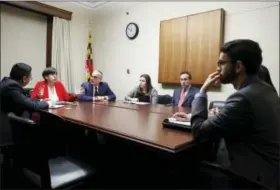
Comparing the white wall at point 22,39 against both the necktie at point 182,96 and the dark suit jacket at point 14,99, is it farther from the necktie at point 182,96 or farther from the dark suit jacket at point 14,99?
the necktie at point 182,96

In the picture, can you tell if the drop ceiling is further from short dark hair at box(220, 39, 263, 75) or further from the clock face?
short dark hair at box(220, 39, 263, 75)

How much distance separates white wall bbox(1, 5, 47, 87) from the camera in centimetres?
398

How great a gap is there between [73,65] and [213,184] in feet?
14.5

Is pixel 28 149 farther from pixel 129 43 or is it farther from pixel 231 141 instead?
pixel 129 43

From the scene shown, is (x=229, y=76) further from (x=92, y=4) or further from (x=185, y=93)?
(x=92, y=4)

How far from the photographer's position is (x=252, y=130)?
3.39 ft

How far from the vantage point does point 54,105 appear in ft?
7.91

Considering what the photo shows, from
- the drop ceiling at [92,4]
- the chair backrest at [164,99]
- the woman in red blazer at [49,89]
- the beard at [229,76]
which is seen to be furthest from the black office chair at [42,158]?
the drop ceiling at [92,4]

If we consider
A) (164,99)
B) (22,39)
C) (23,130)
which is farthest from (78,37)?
(23,130)

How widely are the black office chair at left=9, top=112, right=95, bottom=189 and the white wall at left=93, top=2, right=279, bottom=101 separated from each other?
264cm

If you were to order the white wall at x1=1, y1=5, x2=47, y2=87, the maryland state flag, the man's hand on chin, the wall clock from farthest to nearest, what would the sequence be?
1. the maryland state flag
2. the wall clock
3. the white wall at x1=1, y1=5, x2=47, y2=87
4. the man's hand on chin

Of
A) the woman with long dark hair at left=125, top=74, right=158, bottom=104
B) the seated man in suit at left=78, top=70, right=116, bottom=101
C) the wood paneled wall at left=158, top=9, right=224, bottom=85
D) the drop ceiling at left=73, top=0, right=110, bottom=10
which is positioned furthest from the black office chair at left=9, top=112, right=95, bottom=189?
the drop ceiling at left=73, top=0, right=110, bottom=10

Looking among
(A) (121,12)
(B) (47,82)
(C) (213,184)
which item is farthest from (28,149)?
(A) (121,12)

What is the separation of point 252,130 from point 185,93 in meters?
2.14
